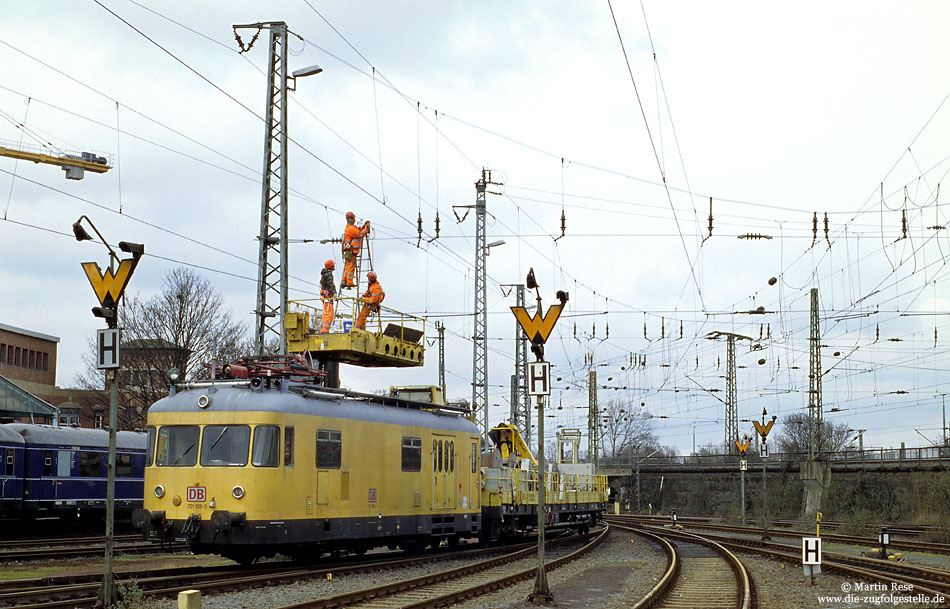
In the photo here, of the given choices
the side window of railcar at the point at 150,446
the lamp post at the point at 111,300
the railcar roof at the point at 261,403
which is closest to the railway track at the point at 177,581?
the lamp post at the point at 111,300

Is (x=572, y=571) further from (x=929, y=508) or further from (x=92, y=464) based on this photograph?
(x=929, y=508)

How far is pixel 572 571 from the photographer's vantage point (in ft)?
69.1

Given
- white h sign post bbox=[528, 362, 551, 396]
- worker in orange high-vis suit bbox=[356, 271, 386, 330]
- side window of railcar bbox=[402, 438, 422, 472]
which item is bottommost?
side window of railcar bbox=[402, 438, 422, 472]

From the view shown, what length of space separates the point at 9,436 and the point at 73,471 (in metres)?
2.82

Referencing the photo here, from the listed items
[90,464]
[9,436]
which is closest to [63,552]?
[9,436]

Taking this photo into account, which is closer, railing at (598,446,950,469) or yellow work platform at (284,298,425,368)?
yellow work platform at (284,298,425,368)

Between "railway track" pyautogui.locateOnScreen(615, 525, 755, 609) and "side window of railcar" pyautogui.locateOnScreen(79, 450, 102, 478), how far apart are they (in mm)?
19154

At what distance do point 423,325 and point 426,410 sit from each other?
3.49 m

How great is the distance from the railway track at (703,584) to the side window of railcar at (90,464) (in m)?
19.2

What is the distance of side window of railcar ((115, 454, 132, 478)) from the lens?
3379 cm

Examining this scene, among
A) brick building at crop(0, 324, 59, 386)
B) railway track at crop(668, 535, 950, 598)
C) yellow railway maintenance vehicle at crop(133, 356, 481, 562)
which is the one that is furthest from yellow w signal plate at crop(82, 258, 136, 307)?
brick building at crop(0, 324, 59, 386)

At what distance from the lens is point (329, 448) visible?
1906 cm

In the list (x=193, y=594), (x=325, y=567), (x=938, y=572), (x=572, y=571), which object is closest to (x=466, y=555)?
(x=572, y=571)

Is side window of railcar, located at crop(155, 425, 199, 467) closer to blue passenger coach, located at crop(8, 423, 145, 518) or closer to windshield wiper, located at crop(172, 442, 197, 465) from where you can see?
windshield wiper, located at crop(172, 442, 197, 465)
